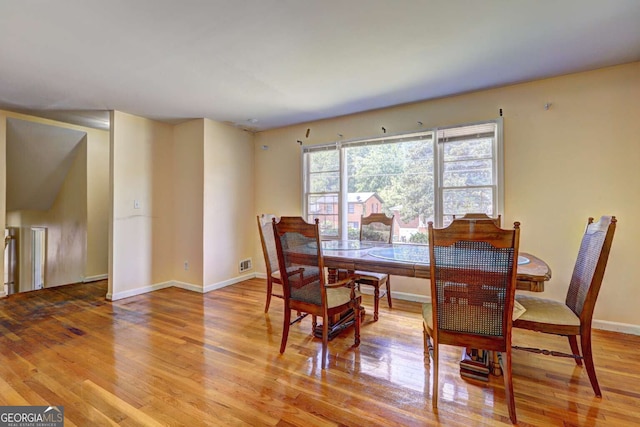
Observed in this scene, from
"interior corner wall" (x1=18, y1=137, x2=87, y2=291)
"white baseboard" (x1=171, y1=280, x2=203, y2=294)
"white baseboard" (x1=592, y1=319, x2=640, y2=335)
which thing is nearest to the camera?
"white baseboard" (x1=592, y1=319, x2=640, y2=335)

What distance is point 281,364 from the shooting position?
2.18 m

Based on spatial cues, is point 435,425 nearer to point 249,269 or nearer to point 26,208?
point 249,269

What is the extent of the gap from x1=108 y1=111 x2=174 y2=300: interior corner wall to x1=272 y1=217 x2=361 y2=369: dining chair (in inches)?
110

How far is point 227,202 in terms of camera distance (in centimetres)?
449

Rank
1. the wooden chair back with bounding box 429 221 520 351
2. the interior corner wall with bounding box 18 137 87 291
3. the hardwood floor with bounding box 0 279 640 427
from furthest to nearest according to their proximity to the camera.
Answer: the interior corner wall with bounding box 18 137 87 291 < the hardwood floor with bounding box 0 279 640 427 < the wooden chair back with bounding box 429 221 520 351

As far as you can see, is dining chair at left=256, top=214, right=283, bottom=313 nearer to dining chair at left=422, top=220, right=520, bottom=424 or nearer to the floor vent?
the floor vent

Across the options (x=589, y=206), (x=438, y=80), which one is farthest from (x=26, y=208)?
(x=589, y=206)

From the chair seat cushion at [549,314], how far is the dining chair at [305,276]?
120 cm

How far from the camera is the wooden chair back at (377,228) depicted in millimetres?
3443

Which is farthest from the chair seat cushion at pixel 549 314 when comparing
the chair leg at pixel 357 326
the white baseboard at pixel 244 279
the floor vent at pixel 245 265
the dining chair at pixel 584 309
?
the floor vent at pixel 245 265

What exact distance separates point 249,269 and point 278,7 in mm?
3866

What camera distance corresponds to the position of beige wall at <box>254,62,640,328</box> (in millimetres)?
2670

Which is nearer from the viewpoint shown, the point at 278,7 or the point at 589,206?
the point at 278,7

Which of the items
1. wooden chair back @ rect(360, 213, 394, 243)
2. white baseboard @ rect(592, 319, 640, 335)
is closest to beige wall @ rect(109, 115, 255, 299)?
wooden chair back @ rect(360, 213, 394, 243)
